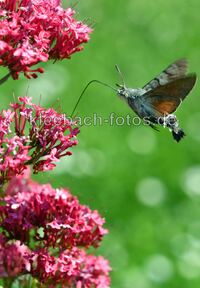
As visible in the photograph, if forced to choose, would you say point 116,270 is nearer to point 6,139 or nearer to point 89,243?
point 89,243

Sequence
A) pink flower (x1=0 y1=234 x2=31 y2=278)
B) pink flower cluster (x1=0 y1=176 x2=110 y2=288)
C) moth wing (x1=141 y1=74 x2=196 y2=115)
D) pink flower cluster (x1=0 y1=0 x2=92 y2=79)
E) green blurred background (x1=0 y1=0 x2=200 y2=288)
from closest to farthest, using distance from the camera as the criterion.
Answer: pink flower (x1=0 y1=234 x2=31 y2=278) → pink flower cluster (x1=0 y1=0 x2=92 y2=79) → pink flower cluster (x1=0 y1=176 x2=110 y2=288) → moth wing (x1=141 y1=74 x2=196 y2=115) → green blurred background (x1=0 y1=0 x2=200 y2=288)

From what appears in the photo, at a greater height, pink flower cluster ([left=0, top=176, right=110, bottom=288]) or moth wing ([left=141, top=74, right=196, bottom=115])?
moth wing ([left=141, top=74, right=196, bottom=115])

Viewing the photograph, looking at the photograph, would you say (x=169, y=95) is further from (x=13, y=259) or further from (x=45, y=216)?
(x=13, y=259)

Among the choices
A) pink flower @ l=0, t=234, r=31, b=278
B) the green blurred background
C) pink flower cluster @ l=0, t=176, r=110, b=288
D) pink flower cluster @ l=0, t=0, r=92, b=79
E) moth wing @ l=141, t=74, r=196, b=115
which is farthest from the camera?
the green blurred background

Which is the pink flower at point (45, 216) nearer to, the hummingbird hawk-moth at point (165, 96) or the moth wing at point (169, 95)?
the hummingbird hawk-moth at point (165, 96)

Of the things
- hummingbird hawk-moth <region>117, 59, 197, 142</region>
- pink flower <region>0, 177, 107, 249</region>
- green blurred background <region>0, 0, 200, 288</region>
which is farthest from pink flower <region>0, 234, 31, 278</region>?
green blurred background <region>0, 0, 200, 288</region>

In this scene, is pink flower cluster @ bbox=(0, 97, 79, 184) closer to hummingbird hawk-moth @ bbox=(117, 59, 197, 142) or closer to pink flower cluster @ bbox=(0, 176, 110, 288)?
pink flower cluster @ bbox=(0, 176, 110, 288)

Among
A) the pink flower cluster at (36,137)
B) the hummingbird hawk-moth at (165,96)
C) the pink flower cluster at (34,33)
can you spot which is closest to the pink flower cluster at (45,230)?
the pink flower cluster at (36,137)
